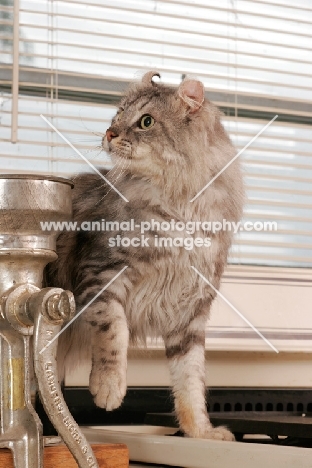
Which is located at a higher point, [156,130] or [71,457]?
[156,130]

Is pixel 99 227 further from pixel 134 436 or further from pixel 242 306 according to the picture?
pixel 242 306

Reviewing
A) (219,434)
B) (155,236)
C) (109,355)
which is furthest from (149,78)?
(219,434)

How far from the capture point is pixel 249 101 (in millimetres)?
2002

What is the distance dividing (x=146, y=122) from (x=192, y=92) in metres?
0.11

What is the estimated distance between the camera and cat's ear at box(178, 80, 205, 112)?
128 centimetres

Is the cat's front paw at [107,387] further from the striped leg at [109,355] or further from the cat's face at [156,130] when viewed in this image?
the cat's face at [156,130]

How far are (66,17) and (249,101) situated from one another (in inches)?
20.9

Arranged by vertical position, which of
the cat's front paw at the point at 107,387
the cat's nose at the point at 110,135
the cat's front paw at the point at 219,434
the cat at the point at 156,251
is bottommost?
the cat's front paw at the point at 219,434

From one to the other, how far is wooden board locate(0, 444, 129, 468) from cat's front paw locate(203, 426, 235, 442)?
0.84 ft

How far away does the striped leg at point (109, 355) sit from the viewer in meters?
1.16

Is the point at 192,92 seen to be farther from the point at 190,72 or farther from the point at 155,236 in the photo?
the point at 190,72

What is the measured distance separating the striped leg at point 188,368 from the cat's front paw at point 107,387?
183mm

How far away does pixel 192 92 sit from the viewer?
128 centimetres

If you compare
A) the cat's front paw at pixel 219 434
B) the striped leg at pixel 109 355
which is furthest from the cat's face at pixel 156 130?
the cat's front paw at pixel 219 434
